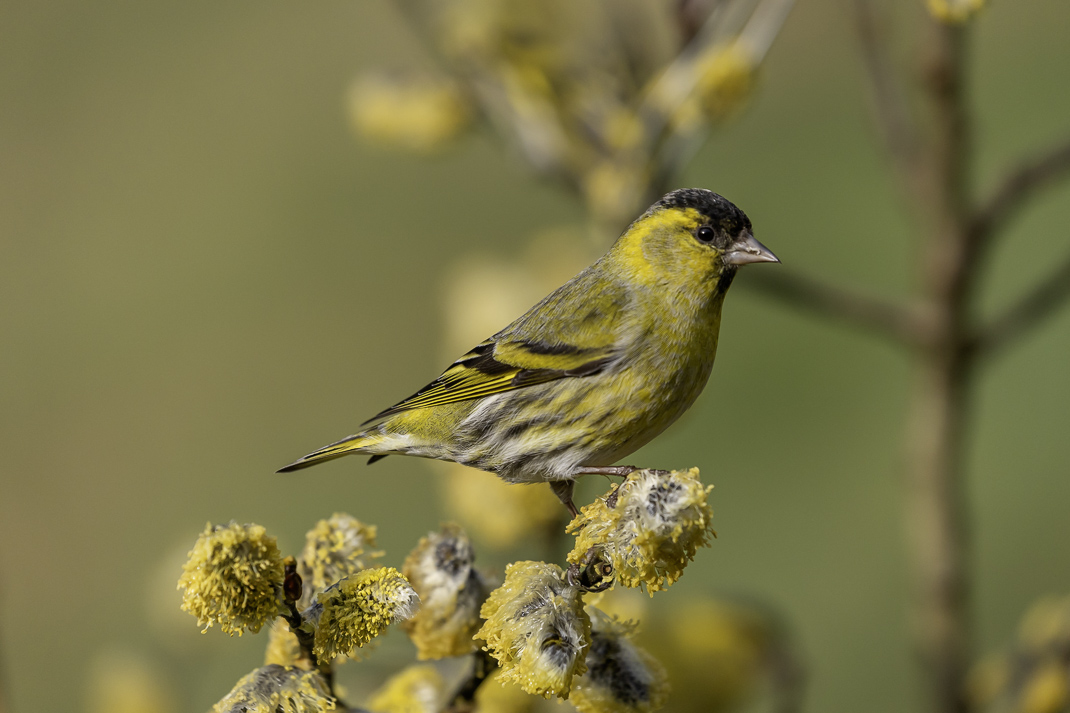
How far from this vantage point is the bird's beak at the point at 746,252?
2.08 m

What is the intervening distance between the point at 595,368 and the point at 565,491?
26 cm

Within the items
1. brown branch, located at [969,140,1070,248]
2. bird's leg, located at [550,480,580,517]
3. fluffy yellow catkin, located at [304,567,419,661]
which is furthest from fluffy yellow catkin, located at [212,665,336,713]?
brown branch, located at [969,140,1070,248]

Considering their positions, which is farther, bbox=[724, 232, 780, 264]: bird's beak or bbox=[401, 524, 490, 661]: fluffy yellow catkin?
bbox=[724, 232, 780, 264]: bird's beak

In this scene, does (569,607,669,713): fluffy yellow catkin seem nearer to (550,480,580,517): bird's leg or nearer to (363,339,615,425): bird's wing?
(550,480,580,517): bird's leg

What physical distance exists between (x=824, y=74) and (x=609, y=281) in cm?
709

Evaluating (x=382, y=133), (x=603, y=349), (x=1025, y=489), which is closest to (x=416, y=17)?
(x=382, y=133)

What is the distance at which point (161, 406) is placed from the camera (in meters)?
8.38

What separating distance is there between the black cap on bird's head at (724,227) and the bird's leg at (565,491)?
583 mm

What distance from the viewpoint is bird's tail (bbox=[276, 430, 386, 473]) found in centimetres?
197

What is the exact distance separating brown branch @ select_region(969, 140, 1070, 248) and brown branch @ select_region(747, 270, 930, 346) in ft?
0.81

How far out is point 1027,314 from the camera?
238 cm

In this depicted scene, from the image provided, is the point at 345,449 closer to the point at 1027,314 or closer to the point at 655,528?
the point at 655,528

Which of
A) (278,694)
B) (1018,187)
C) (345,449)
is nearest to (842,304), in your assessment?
(1018,187)

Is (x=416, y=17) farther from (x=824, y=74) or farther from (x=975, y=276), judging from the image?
(x=824, y=74)
